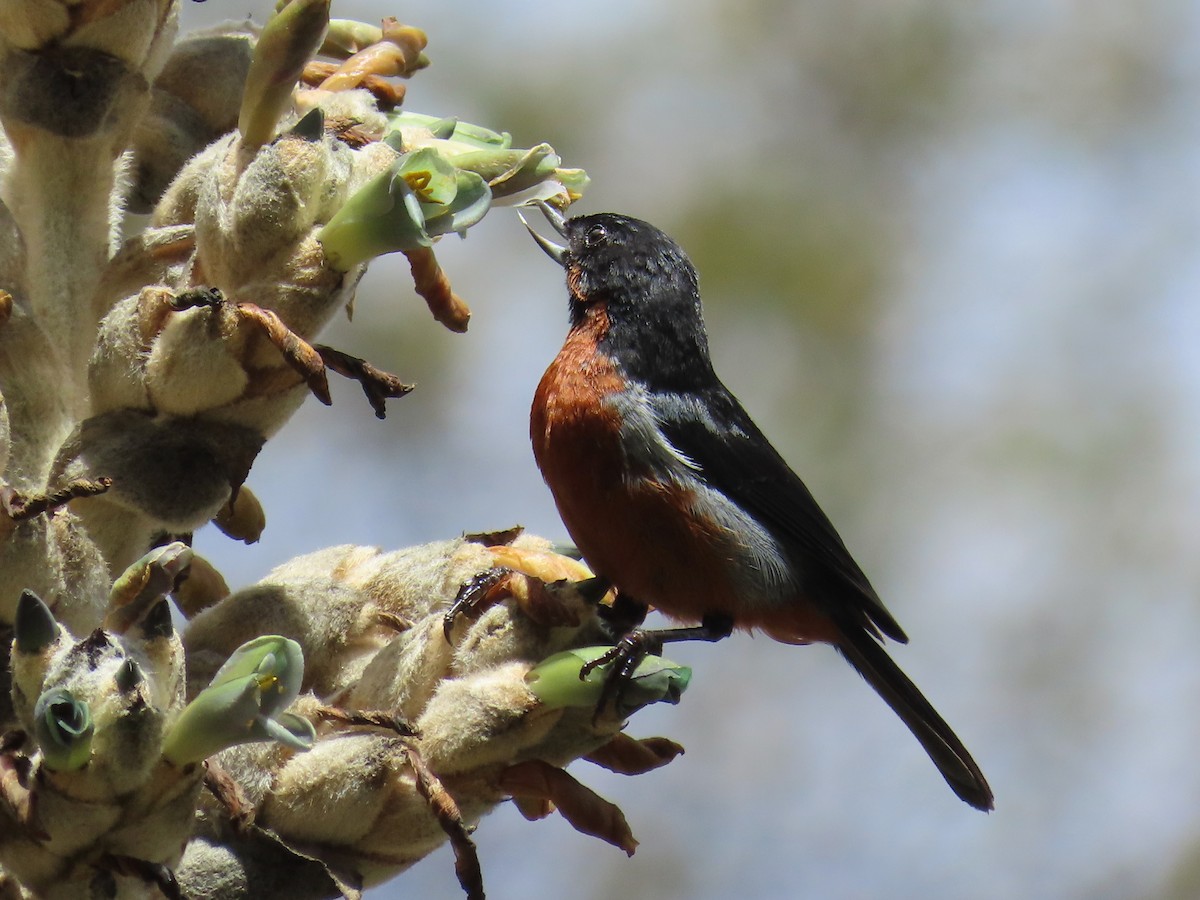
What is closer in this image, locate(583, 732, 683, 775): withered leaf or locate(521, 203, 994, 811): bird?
locate(583, 732, 683, 775): withered leaf

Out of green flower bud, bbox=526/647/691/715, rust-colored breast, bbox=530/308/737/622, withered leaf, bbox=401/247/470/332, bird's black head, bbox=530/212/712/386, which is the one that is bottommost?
rust-colored breast, bbox=530/308/737/622

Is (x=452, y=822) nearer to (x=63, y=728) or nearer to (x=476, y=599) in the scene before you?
(x=476, y=599)

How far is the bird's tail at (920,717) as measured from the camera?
420 cm

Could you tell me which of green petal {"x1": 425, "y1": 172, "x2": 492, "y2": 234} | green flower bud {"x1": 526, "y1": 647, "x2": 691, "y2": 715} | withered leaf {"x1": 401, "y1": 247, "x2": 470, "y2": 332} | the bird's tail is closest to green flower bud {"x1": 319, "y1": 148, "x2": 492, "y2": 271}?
green petal {"x1": 425, "y1": 172, "x2": 492, "y2": 234}

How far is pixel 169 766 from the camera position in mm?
1707

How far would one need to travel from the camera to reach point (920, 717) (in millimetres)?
4223

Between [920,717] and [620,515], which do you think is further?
[920,717]

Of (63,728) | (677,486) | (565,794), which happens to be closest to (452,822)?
(565,794)

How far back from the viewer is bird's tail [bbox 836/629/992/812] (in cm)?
420

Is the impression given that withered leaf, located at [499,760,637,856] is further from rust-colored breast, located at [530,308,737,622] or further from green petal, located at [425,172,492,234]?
rust-colored breast, located at [530,308,737,622]

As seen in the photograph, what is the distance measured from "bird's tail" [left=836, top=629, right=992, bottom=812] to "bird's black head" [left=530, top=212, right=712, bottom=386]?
37.3 inches

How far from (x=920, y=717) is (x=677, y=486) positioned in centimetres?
105

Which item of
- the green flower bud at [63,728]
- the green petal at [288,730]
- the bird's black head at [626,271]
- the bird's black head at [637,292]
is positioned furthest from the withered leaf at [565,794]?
the bird's black head at [626,271]

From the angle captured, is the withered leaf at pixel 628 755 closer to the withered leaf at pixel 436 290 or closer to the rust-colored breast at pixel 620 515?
the withered leaf at pixel 436 290
